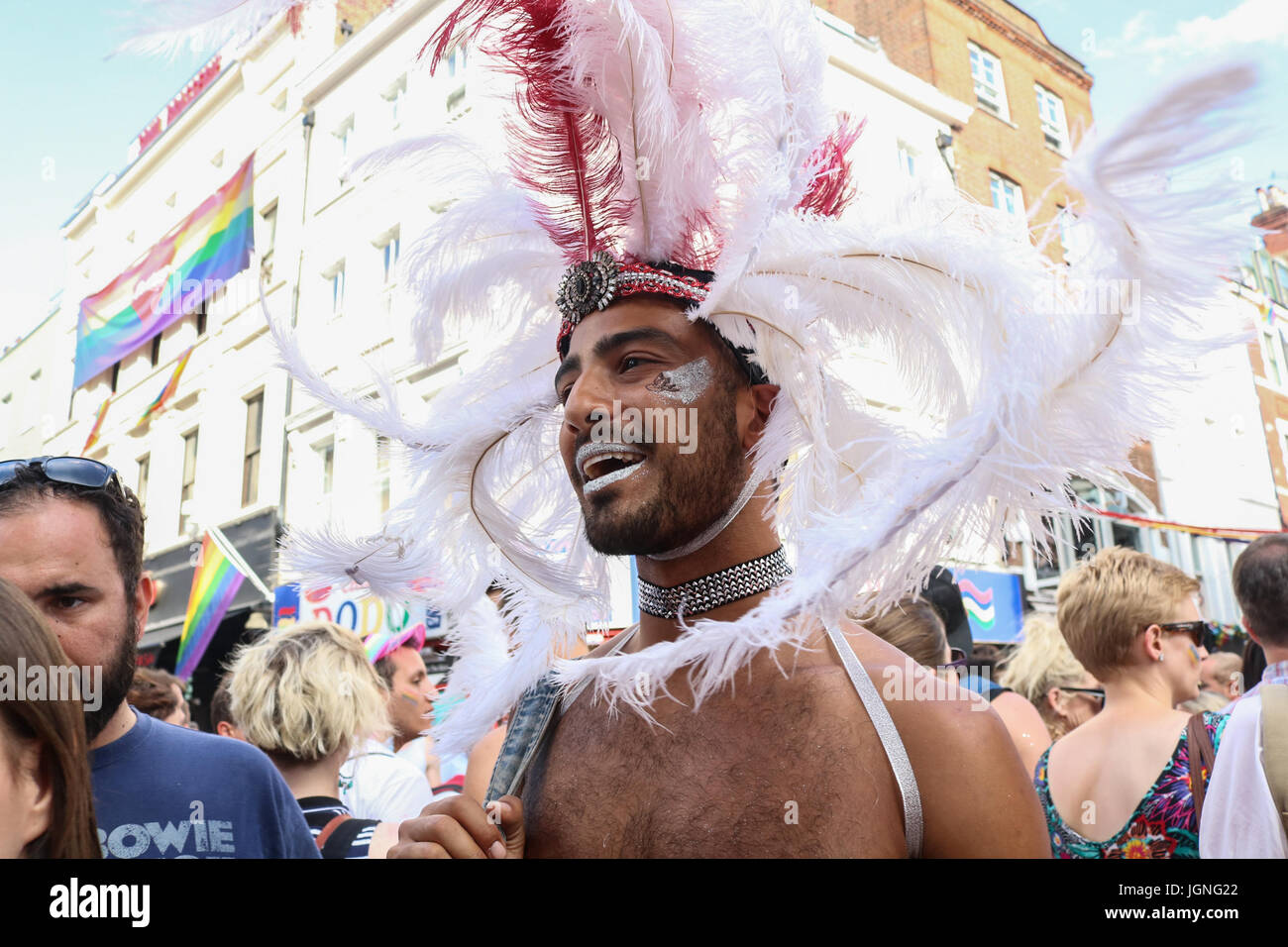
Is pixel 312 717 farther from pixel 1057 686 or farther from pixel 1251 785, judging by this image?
pixel 1057 686

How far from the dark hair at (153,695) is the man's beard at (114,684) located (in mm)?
2347

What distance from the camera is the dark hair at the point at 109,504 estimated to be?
1.91 meters

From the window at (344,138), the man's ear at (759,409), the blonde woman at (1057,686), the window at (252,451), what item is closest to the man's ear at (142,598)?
the man's ear at (759,409)

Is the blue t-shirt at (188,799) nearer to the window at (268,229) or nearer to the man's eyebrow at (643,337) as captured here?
the man's eyebrow at (643,337)

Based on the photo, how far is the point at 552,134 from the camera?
2004mm

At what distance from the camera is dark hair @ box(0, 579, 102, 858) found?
4.65 ft

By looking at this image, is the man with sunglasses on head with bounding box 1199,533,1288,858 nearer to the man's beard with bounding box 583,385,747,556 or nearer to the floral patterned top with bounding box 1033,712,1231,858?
the floral patterned top with bounding box 1033,712,1231,858

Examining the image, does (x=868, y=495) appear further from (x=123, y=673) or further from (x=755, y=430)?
(x=123, y=673)

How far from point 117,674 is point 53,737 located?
47 cm

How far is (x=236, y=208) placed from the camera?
14453mm

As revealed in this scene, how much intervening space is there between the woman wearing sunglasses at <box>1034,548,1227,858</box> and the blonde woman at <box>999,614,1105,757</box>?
1.18m

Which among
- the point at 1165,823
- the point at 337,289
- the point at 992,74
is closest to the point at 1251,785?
the point at 1165,823

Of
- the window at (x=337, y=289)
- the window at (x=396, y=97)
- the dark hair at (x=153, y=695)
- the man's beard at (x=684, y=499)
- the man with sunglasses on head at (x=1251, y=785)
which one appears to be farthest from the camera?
the window at (x=396, y=97)

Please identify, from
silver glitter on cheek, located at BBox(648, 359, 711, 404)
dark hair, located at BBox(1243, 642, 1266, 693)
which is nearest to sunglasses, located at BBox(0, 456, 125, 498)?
silver glitter on cheek, located at BBox(648, 359, 711, 404)
